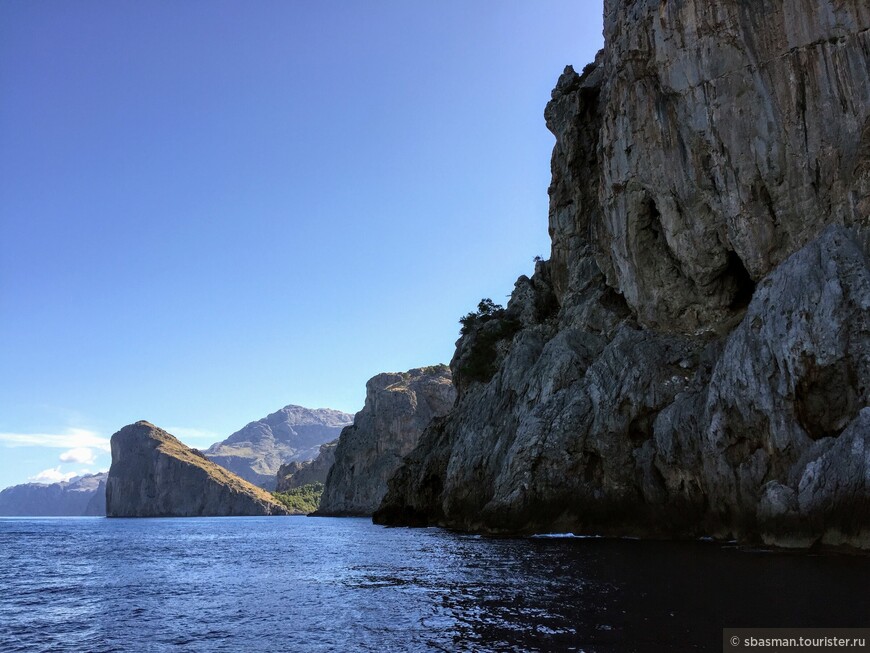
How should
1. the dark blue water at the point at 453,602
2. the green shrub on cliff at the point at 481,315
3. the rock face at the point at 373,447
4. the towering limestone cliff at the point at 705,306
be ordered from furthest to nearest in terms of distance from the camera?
the rock face at the point at 373,447
the green shrub on cliff at the point at 481,315
the towering limestone cliff at the point at 705,306
the dark blue water at the point at 453,602

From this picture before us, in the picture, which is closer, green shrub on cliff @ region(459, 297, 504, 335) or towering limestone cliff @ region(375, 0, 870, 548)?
towering limestone cliff @ region(375, 0, 870, 548)

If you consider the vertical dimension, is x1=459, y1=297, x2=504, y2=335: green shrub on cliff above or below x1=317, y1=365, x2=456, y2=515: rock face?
above

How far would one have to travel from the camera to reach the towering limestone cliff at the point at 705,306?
3041 cm

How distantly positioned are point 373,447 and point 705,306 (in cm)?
12919

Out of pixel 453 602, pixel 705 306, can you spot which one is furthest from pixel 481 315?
pixel 453 602

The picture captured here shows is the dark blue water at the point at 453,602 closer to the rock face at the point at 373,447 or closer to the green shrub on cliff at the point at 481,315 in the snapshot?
the green shrub on cliff at the point at 481,315

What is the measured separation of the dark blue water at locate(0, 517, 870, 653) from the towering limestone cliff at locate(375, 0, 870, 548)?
5.69 metres

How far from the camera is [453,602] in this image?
66.1 ft

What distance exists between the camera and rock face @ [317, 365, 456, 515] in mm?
159375

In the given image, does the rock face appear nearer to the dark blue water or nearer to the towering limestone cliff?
the towering limestone cliff

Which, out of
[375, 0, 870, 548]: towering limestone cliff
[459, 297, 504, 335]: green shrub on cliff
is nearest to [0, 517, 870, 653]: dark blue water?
[375, 0, 870, 548]: towering limestone cliff

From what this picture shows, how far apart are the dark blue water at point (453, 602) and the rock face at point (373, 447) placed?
12770 centimetres

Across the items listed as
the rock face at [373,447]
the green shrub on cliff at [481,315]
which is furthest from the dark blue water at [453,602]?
the rock face at [373,447]

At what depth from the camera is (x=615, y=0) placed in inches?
2095
